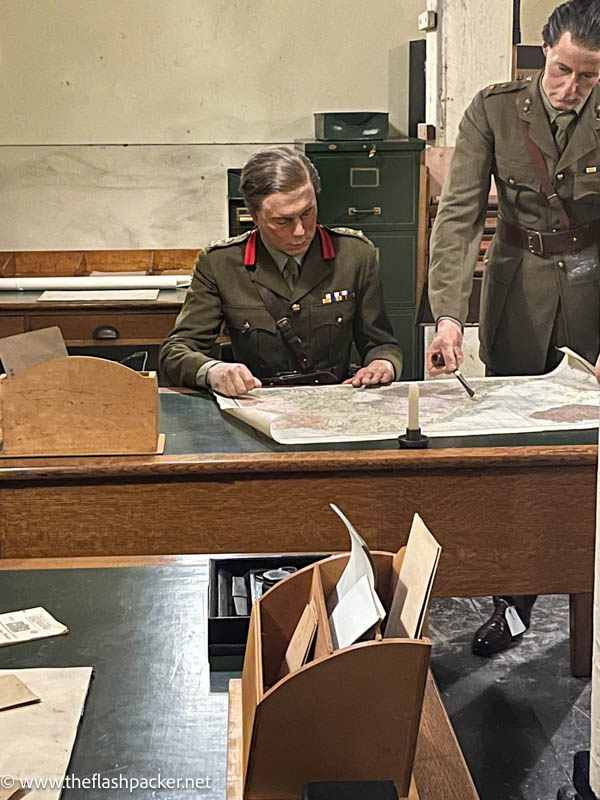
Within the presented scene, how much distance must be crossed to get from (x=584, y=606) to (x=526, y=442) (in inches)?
30.4

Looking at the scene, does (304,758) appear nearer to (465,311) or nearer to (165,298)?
(465,311)

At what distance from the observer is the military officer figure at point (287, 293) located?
3.01 metres

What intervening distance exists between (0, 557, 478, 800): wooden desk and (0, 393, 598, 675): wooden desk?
0.56 m

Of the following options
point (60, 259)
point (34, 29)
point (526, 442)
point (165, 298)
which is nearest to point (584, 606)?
point (526, 442)

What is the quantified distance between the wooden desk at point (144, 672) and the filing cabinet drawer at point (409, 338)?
3.55 metres

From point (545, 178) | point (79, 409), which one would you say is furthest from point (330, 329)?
point (79, 409)

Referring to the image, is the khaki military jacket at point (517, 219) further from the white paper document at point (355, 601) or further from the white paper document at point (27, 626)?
the white paper document at point (355, 601)

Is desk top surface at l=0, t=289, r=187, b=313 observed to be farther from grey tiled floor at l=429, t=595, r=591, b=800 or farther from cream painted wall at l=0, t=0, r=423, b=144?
grey tiled floor at l=429, t=595, r=591, b=800

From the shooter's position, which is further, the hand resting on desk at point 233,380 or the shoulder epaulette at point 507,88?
the shoulder epaulette at point 507,88

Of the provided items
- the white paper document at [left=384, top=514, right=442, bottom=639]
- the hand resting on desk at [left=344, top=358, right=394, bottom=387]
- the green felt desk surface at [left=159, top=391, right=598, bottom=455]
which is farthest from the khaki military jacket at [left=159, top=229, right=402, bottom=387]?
the white paper document at [left=384, top=514, right=442, bottom=639]

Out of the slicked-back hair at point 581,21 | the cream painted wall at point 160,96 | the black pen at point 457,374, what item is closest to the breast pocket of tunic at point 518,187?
the slicked-back hair at point 581,21

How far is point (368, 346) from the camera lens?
3213mm

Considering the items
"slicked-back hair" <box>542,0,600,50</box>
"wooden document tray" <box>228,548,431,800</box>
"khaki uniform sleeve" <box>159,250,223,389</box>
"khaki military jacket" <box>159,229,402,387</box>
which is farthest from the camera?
"khaki military jacket" <box>159,229,402,387</box>

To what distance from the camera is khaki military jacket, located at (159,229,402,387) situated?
312cm
